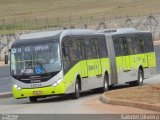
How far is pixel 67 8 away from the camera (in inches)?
4983

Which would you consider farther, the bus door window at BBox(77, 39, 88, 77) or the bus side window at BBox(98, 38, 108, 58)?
the bus side window at BBox(98, 38, 108, 58)

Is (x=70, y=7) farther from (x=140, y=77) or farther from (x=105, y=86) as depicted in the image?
(x=105, y=86)

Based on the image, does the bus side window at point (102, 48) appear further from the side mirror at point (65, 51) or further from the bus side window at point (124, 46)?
the side mirror at point (65, 51)

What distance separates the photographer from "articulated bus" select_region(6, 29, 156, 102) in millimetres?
25703

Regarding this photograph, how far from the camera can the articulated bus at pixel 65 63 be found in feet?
84.3

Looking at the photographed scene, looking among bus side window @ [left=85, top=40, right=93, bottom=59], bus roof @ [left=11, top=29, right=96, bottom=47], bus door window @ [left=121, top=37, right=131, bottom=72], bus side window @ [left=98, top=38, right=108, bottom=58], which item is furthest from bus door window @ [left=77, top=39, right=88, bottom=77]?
bus door window @ [left=121, top=37, right=131, bottom=72]

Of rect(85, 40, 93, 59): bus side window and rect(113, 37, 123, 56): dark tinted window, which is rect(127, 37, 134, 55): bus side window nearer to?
rect(113, 37, 123, 56): dark tinted window

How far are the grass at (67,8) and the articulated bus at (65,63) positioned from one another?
74.6 m

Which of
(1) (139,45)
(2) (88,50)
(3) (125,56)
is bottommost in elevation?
(3) (125,56)

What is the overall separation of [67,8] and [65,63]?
101 meters

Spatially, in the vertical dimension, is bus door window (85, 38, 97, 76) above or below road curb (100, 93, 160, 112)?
above

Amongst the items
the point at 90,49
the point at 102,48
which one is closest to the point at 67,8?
the point at 102,48

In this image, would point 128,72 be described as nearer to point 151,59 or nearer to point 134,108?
point 151,59

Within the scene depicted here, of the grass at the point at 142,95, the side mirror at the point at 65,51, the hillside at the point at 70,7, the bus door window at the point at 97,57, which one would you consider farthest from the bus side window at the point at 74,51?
the hillside at the point at 70,7
